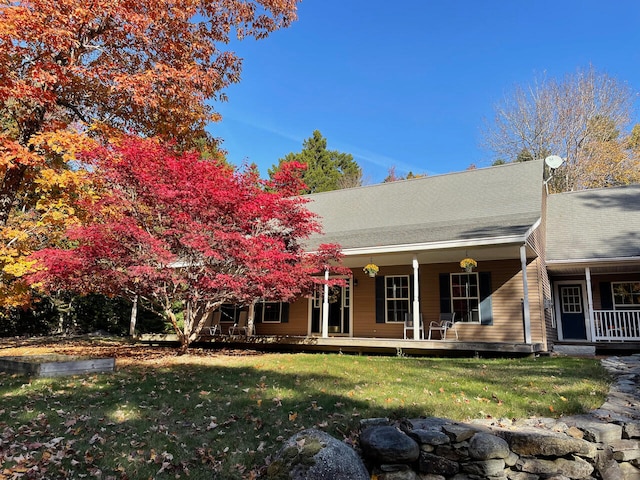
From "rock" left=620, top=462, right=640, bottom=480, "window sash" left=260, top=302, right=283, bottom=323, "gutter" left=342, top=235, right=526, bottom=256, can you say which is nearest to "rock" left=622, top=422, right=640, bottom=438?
"rock" left=620, top=462, right=640, bottom=480

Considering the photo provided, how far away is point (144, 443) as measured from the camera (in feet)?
13.7

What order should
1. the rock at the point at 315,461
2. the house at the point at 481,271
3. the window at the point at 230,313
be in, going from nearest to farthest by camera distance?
the rock at the point at 315,461
the house at the point at 481,271
the window at the point at 230,313

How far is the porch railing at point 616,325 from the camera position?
11.6m

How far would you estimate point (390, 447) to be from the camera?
12.8 feet

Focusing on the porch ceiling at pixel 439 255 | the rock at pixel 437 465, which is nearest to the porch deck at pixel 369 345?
the porch ceiling at pixel 439 255

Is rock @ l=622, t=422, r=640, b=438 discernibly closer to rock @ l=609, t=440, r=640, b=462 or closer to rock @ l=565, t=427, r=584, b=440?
rock @ l=609, t=440, r=640, b=462

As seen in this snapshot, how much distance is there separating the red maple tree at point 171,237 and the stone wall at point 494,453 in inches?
204

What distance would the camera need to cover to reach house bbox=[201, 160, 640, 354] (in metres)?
11.1

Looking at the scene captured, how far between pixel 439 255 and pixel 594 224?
5658 mm

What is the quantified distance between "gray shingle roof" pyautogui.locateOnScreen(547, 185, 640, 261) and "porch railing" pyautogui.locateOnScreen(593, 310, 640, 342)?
1712 mm

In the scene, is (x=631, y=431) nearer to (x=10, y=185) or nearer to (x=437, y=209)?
(x=437, y=209)

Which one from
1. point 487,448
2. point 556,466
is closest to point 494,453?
point 487,448

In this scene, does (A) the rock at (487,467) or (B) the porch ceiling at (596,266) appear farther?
(B) the porch ceiling at (596,266)

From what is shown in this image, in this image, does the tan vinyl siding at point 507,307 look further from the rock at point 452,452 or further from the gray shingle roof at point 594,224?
the rock at point 452,452
